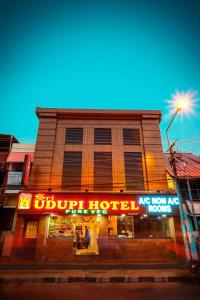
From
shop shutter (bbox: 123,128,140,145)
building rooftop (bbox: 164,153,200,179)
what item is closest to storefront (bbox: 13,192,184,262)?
building rooftop (bbox: 164,153,200,179)

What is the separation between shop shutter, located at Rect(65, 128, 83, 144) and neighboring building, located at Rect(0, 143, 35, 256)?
4638mm

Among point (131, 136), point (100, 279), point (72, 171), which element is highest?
point (131, 136)

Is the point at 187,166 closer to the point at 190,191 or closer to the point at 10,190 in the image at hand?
the point at 190,191

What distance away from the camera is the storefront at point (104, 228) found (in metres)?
15.6

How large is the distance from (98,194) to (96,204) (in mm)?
970

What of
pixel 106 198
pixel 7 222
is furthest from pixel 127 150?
pixel 7 222

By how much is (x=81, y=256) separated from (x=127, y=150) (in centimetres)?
1151

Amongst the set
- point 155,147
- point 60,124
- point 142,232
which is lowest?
point 142,232

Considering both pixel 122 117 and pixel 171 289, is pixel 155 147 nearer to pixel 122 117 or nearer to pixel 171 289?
pixel 122 117

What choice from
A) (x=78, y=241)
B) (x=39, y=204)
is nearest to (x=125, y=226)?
(x=78, y=241)

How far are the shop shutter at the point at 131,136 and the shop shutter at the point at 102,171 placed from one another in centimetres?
275

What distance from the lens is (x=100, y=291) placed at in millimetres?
9172

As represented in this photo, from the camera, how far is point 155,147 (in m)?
20.8

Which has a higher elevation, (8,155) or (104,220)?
(8,155)
